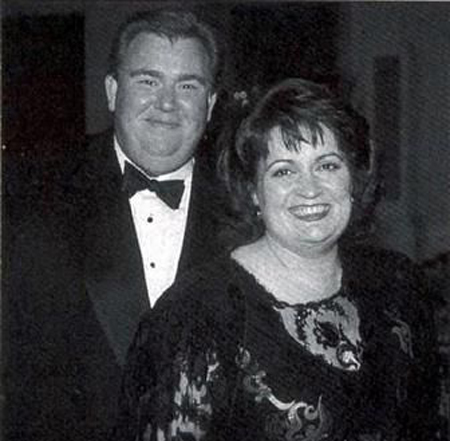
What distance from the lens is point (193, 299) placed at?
0.86 m

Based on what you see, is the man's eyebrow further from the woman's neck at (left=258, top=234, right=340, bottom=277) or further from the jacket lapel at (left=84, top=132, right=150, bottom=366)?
the woman's neck at (left=258, top=234, right=340, bottom=277)

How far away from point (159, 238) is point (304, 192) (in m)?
0.18

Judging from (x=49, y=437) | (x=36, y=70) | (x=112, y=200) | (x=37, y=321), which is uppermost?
(x=36, y=70)

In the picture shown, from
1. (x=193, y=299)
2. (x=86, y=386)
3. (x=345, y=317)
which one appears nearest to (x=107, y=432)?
(x=86, y=386)

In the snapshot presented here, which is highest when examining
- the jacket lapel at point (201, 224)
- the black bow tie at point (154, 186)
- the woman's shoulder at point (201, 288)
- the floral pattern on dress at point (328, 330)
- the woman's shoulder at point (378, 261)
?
the black bow tie at point (154, 186)

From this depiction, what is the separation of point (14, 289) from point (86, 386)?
149mm

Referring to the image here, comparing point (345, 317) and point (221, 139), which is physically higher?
point (221, 139)

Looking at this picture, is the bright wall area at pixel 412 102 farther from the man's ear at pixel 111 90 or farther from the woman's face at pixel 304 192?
the man's ear at pixel 111 90

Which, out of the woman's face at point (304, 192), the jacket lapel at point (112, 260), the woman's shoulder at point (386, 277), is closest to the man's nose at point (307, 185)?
the woman's face at point (304, 192)

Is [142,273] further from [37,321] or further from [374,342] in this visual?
[374,342]

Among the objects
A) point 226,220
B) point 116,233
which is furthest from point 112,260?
point 226,220

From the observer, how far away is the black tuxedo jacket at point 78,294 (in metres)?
0.88

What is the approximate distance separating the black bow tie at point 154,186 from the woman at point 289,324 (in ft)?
0.20

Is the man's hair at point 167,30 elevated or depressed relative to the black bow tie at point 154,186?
elevated
